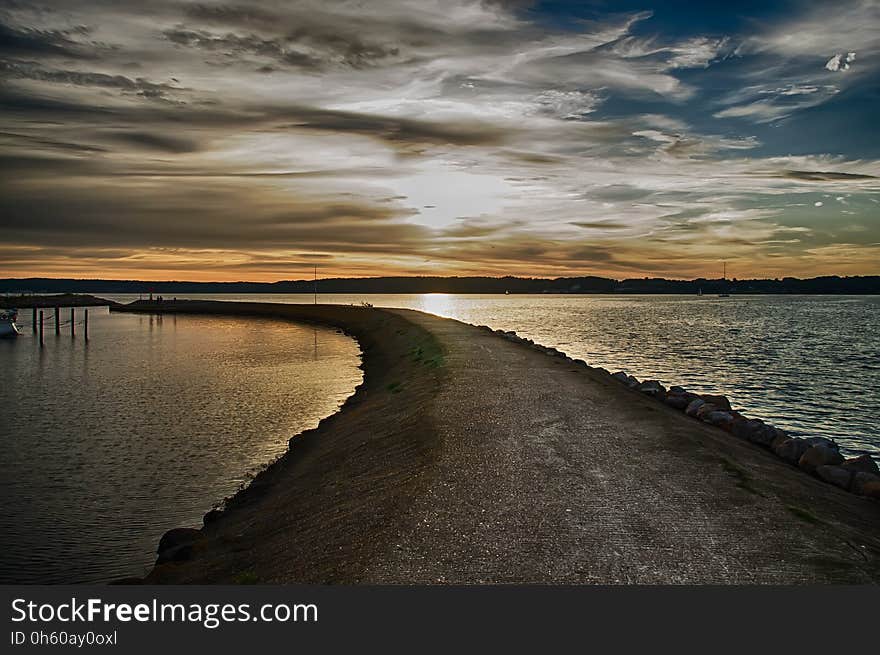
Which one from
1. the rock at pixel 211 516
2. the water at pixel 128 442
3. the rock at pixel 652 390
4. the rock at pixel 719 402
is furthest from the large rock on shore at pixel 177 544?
A: the rock at pixel 652 390

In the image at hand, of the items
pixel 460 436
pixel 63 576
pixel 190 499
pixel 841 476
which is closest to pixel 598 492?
pixel 460 436

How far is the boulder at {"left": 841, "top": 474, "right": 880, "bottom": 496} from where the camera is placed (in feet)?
47.1

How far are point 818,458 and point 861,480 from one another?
5.54ft

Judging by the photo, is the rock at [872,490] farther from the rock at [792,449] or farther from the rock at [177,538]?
the rock at [177,538]

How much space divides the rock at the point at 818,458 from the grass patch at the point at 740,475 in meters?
4.85

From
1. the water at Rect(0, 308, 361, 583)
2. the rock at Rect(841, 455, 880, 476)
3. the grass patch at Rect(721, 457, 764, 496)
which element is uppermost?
the grass patch at Rect(721, 457, 764, 496)

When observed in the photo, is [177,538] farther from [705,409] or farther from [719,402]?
[719,402]

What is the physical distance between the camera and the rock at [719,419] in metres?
21.0

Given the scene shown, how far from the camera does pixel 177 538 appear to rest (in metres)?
13.1

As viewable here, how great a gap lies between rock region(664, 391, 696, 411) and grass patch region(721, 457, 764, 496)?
12.6 m

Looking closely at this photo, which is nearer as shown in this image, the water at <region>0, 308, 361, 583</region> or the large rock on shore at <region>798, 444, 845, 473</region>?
the water at <region>0, 308, 361, 583</region>

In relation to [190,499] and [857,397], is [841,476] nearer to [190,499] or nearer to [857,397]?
[190,499]

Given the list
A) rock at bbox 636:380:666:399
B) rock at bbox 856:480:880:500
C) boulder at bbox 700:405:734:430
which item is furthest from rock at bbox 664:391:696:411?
rock at bbox 856:480:880:500

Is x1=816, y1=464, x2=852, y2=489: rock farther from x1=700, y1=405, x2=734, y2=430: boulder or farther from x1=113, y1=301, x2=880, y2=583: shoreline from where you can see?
x1=700, y1=405, x2=734, y2=430: boulder
